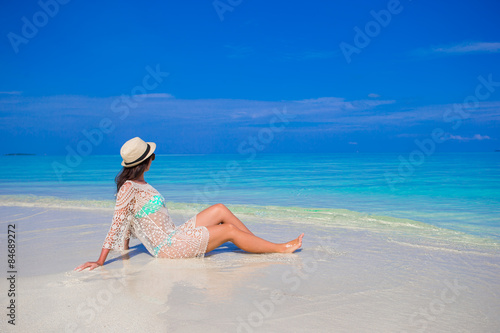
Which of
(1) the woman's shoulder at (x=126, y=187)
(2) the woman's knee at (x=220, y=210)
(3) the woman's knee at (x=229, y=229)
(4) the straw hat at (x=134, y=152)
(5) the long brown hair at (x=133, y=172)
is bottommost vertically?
(3) the woman's knee at (x=229, y=229)

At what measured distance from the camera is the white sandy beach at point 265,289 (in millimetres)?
2965

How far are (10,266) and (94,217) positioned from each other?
11.6ft

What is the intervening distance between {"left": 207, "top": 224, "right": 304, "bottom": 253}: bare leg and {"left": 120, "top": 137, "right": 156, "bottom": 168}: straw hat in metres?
1.16

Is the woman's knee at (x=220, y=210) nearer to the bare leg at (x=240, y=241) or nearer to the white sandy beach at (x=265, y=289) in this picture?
the bare leg at (x=240, y=241)

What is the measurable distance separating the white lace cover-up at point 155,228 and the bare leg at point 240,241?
0.10m

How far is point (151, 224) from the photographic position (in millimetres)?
Result: 4586

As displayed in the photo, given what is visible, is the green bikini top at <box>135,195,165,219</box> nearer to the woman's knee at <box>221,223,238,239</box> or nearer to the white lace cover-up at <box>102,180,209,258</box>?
the white lace cover-up at <box>102,180,209,258</box>

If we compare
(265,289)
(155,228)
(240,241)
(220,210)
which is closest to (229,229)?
(240,241)

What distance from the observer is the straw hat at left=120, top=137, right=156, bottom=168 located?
441 centimetres

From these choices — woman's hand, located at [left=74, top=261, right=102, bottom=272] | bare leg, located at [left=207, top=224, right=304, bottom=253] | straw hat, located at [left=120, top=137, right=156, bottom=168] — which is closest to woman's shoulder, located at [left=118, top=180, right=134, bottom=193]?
straw hat, located at [left=120, top=137, right=156, bottom=168]

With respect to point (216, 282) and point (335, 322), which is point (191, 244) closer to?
point (216, 282)

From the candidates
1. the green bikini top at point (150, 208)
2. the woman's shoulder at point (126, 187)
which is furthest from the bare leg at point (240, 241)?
the woman's shoulder at point (126, 187)

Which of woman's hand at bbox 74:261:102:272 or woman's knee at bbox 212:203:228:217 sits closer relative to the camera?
woman's hand at bbox 74:261:102:272

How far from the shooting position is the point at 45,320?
117 inches
